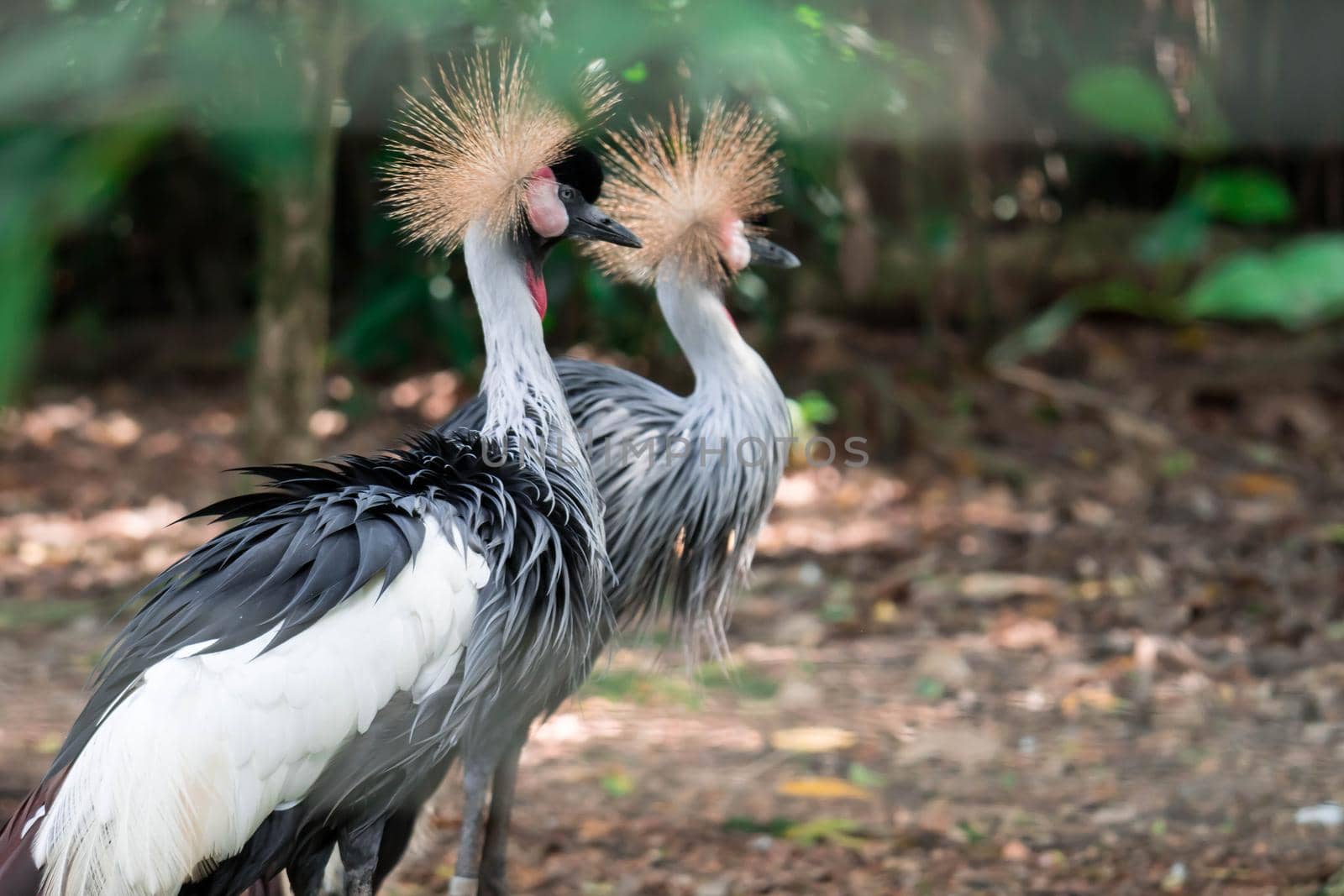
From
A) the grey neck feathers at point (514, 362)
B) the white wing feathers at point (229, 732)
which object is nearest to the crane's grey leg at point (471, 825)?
the white wing feathers at point (229, 732)

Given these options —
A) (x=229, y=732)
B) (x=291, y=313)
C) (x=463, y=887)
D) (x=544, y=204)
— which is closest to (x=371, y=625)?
(x=229, y=732)

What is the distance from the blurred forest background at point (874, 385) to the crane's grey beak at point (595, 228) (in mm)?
267

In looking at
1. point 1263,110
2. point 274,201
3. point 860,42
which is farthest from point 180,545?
point 1263,110

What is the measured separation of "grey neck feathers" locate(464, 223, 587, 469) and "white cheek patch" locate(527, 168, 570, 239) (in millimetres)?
57

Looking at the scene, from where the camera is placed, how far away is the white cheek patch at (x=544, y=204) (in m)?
2.02

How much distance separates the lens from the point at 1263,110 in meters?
4.01

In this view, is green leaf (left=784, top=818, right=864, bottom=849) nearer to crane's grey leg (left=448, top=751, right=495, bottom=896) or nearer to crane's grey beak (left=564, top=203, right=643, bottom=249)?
crane's grey leg (left=448, top=751, right=495, bottom=896)

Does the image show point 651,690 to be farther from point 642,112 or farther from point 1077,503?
point 1077,503

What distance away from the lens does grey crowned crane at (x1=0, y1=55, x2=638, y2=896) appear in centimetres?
158

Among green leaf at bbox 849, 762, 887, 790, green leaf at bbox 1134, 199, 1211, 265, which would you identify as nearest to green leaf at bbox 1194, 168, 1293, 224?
green leaf at bbox 1134, 199, 1211, 265

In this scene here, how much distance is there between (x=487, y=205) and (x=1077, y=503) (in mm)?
2781

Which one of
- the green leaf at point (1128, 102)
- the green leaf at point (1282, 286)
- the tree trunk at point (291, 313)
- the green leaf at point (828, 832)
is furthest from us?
the tree trunk at point (291, 313)

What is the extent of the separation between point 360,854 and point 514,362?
735 mm

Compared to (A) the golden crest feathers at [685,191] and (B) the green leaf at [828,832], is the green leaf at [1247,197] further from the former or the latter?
(B) the green leaf at [828,832]
